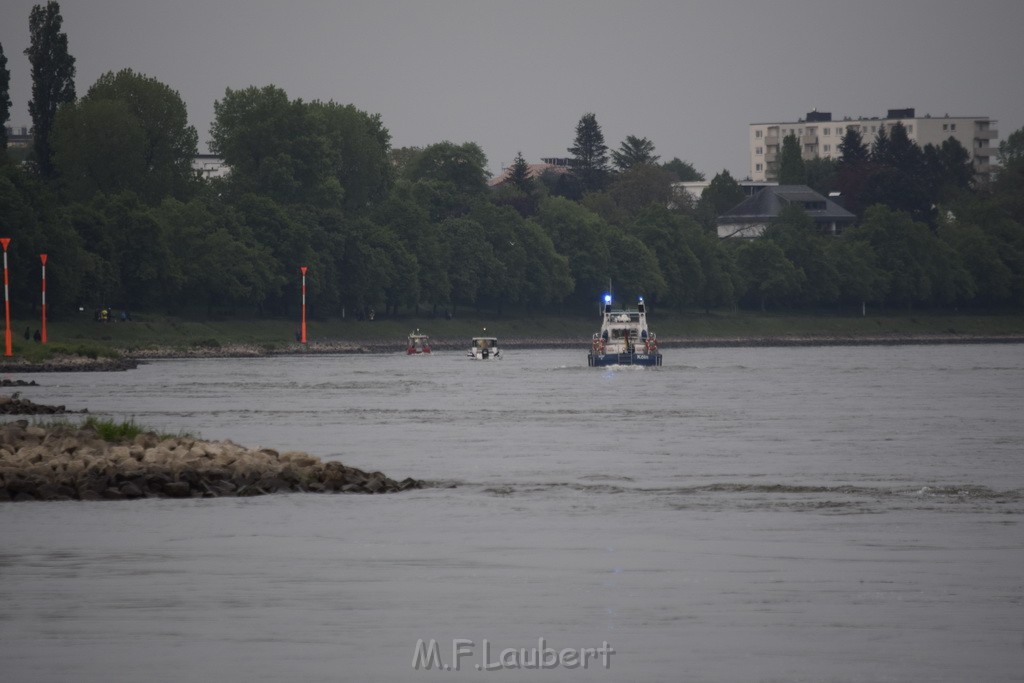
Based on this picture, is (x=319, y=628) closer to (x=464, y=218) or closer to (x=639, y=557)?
(x=639, y=557)

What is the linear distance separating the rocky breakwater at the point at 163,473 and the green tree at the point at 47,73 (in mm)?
122749

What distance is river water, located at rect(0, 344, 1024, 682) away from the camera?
18.6 m

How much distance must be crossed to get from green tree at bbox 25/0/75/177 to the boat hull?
63.4 meters

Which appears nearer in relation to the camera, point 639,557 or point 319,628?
point 319,628

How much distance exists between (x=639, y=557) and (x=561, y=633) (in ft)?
19.7

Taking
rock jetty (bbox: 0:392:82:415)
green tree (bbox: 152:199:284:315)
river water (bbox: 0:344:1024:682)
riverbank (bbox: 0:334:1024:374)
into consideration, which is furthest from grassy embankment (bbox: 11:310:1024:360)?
river water (bbox: 0:344:1024:682)

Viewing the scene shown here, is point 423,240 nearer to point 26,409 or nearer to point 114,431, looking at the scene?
point 26,409

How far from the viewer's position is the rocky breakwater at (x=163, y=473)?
33875 mm

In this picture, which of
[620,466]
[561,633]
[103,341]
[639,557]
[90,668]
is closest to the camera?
[90,668]

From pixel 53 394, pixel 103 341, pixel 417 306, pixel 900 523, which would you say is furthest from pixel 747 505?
pixel 417 306

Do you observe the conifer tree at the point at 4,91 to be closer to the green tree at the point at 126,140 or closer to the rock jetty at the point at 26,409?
the green tree at the point at 126,140

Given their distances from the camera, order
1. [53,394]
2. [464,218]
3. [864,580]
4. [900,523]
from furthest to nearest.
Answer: [464,218] → [53,394] → [900,523] → [864,580]

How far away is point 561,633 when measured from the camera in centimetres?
1981

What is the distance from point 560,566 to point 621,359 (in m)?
89.9
